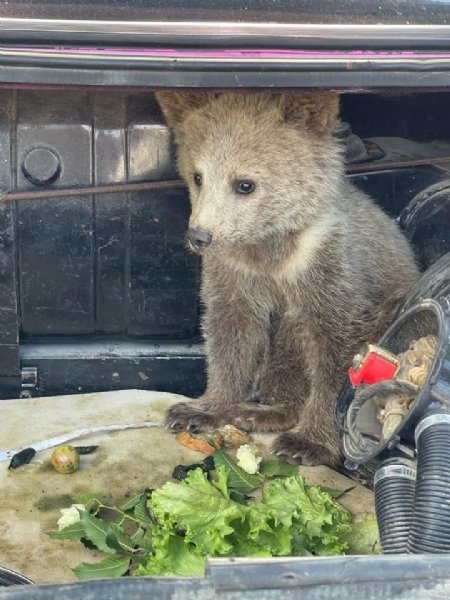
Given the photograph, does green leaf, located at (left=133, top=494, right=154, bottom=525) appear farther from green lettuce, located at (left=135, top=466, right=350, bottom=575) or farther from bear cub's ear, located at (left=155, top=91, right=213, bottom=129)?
bear cub's ear, located at (left=155, top=91, right=213, bottom=129)


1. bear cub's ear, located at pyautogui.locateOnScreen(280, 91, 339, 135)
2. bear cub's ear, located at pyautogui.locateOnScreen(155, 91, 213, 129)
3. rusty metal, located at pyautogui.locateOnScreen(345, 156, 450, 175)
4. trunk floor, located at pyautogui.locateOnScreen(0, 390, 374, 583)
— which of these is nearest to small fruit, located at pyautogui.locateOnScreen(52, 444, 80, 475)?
trunk floor, located at pyautogui.locateOnScreen(0, 390, 374, 583)

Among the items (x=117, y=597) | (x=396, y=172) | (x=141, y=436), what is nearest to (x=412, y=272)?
(x=396, y=172)

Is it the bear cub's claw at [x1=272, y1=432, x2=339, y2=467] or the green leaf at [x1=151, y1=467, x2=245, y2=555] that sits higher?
the green leaf at [x1=151, y1=467, x2=245, y2=555]

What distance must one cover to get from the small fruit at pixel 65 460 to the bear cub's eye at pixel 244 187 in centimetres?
116

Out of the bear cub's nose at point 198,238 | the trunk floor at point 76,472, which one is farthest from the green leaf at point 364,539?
the bear cub's nose at point 198,238

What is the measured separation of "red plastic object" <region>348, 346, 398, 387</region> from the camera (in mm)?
3145

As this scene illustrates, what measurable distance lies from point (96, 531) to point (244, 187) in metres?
1.37

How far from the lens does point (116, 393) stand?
435 cm

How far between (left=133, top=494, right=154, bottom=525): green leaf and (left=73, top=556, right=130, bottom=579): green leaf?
0.25 metres

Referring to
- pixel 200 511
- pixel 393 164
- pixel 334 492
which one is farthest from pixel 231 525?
pixel 393 164

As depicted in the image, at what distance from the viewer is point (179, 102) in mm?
3762

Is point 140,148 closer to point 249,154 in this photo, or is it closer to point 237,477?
point 249,154

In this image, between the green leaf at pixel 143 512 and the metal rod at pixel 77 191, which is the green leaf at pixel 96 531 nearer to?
the green leaf at pixel 143 512

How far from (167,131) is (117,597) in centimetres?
237
